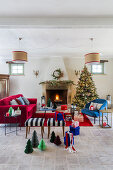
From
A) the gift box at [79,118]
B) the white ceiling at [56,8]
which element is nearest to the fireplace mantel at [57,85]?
the gift box at [79,118]

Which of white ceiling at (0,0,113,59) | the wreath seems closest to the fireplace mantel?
the wreath

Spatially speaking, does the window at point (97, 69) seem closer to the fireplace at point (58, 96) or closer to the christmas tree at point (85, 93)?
the christmas tree at point (85, 93)

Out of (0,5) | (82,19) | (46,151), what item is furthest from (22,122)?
(82,19)

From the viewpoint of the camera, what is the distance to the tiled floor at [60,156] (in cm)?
210

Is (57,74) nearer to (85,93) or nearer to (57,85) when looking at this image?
(57,85)

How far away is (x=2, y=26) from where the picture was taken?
2.92 m

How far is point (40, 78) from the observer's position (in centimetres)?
685

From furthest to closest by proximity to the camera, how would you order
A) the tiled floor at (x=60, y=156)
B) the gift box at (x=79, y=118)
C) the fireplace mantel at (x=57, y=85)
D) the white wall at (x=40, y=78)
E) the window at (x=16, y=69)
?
the window at (x=16, y=69), the white wall at (x=40, y=78), the fireplace mantel at (x=57, y=85), the gift box at (x=79, y=118), the tiled floor at (x=60, y=156)

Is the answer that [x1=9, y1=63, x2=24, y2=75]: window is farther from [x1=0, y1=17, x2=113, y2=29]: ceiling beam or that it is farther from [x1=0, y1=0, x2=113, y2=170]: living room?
[x1=0, y1=17, x2=113, y2=29]: ceiling beam

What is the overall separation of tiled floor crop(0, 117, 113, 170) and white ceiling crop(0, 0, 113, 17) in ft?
9.89

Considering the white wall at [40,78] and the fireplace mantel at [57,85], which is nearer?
the fireplace mantel at [57,85]

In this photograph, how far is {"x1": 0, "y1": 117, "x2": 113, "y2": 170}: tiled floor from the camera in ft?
6.90

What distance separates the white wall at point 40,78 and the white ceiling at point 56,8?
13.6 ft

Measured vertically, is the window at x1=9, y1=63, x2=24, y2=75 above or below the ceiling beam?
below
